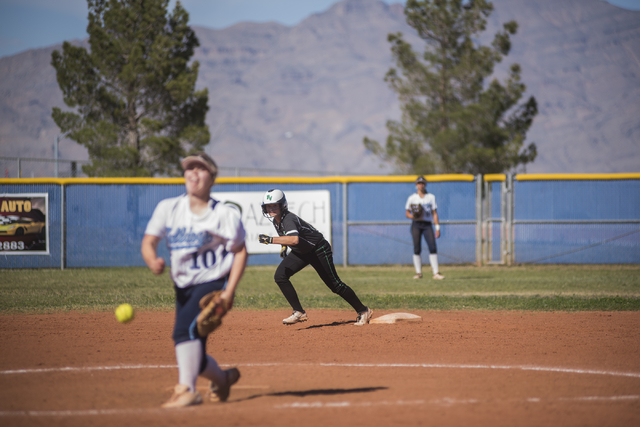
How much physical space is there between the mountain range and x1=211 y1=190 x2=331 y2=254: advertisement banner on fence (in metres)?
71.5

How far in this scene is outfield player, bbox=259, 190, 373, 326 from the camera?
8.07 m

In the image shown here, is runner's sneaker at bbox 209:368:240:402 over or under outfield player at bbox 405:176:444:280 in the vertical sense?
under

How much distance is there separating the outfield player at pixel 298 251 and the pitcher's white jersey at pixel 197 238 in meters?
2.80

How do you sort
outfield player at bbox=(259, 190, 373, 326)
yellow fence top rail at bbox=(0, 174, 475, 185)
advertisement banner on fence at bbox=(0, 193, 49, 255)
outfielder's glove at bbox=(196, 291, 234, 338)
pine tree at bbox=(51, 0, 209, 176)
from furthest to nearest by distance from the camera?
pine tree at bbox=(51, 0, 209, 176) → yellow fence top rail at bbox=(0, 174, 475, 185) → advertisement banner on fence at bbox=(0, 193, 49, 255) → outfield player at bbox=(259, 190, 373, 326) → outfielder's glove at bbox=(196, 291, 234, 338)

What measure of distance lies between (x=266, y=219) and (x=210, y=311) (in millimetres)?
13261

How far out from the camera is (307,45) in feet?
632

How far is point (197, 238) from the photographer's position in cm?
475

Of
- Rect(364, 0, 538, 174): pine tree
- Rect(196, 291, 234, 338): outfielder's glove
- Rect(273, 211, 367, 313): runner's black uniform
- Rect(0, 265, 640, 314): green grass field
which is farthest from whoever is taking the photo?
Rect(364, 0, 538, 174): pine tree

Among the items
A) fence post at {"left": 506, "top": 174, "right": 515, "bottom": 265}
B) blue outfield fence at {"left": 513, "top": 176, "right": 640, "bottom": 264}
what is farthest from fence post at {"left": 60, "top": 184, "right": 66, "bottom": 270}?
blue outfield fence at {"left": 513, "top": 176, "right": 640, "bottom": 264}

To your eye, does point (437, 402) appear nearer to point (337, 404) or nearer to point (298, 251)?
point (337, 404)

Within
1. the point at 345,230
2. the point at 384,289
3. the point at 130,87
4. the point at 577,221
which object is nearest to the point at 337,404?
the point at 384,289

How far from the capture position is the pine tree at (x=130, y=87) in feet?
86.2

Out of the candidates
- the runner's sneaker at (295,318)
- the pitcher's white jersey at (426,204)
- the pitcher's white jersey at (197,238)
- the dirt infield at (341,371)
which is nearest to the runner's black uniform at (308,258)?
the runner's sneaker at (295,318)

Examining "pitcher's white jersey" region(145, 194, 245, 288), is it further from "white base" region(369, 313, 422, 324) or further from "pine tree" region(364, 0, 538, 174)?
"pine tree" region(364, 0, 538, 174)
